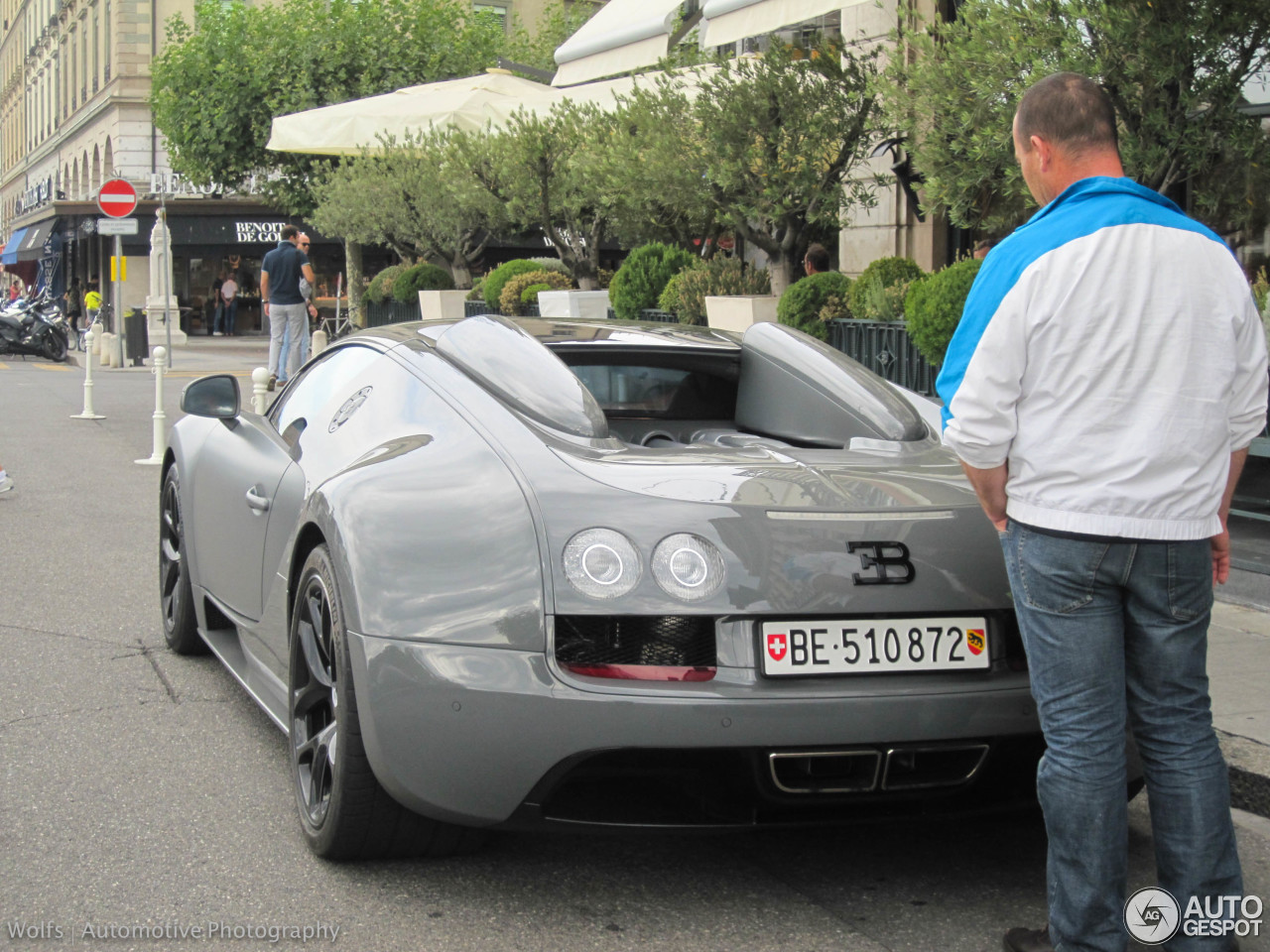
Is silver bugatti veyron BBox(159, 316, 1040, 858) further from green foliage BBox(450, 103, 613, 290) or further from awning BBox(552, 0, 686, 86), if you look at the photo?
green foliage BBox(450, 103, 613, 290)

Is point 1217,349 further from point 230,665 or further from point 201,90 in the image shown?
point 201,90

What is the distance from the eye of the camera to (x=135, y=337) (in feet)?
87.8

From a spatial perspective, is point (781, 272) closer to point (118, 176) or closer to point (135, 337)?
point (135, 337)

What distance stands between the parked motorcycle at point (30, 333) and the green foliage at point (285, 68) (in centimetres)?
828

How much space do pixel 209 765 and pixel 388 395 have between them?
1.16 metres

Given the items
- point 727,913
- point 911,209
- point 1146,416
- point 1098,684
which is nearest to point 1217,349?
point 1146,416

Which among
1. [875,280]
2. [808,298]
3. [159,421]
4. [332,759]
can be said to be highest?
[875,280]

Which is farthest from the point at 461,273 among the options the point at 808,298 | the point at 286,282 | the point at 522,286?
the point at 808,298

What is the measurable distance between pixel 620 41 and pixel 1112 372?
9784 millimetres

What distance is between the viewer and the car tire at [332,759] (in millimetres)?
3266

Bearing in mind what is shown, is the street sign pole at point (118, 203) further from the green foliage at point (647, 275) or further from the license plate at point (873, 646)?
the license plate at point (873, 646)

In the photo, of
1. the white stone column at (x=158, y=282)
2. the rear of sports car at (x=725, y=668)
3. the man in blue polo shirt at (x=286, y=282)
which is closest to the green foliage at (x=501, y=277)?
the man in blue polo shirt at (x=286, y=282)

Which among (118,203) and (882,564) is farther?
(118,203)

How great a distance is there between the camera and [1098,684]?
2682 millimetres
